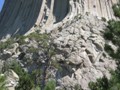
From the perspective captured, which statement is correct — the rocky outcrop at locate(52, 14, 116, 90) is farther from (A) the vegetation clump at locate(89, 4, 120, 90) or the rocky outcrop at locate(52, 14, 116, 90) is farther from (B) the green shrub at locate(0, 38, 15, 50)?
(A) the vegetation clump at locate(89, 4, 120, 90)

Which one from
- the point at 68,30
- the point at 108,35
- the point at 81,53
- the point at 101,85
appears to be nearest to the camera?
the point at 101,85

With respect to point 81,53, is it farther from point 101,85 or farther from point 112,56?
point 101,85

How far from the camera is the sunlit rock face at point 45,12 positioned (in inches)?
2480

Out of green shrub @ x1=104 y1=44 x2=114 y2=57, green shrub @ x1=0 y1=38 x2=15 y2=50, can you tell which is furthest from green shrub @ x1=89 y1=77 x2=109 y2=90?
green shrub @ x1=0 y1=38 x2=15 y2=50

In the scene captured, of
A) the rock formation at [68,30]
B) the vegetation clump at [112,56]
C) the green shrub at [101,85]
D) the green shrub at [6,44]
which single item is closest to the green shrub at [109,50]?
the vegetation clump at [112,56]

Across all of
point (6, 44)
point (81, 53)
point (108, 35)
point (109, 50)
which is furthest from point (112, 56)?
point (6, 44)

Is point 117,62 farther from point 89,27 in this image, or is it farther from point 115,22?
point 89,27

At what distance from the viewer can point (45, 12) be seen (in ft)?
218

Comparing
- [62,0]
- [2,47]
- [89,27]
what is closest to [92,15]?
[89,27]

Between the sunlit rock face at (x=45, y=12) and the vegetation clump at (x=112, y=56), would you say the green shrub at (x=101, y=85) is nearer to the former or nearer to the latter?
the vegetation clump at (x=112, y=56)

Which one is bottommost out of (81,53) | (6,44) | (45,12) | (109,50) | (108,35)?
(81,53)

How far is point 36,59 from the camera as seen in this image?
53.2m

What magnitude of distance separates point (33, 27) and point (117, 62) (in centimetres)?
4638

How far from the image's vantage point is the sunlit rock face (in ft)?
207
